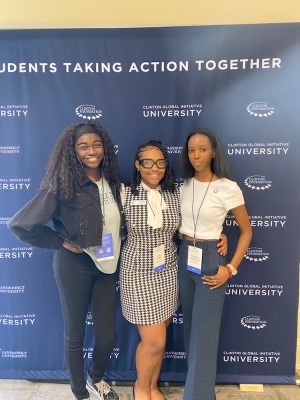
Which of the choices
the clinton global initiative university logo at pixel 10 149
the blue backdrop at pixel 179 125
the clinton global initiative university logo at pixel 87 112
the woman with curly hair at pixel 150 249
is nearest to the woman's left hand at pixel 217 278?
the woman with curly hair at pixel 150 249

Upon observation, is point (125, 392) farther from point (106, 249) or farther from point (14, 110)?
point (14, 110)

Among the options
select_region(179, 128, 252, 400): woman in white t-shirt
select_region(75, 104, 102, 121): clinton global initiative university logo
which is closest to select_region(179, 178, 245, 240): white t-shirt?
select_region(179, 128, 252, 400): woman in white t-shirt

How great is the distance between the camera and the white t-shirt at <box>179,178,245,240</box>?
1.75 m

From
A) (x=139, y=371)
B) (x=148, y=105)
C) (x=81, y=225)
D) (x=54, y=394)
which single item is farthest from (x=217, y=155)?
(x=54, y=394)

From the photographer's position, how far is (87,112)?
2104 millimetres

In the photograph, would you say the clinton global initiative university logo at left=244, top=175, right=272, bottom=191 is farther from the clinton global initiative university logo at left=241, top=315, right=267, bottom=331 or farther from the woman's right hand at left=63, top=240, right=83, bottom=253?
the woman's right hand at left=63, top=240, right=83, bottom=253

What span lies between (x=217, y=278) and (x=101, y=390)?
3.39ft

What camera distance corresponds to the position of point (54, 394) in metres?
2.19

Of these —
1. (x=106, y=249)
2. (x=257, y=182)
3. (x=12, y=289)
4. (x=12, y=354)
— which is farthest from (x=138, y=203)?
(x=12, y=354)

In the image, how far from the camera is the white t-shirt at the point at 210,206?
5.73 ft

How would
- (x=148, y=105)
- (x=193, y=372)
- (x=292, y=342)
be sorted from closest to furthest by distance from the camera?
1. (x=193, y=372)
2. (x=148, y=105)
3. (x=292, y=342)

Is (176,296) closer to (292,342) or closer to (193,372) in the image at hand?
(193,372)

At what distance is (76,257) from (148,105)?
3.39 feet

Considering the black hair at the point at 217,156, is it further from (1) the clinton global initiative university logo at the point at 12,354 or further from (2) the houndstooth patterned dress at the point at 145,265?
(1) the clinton global initiative university logo at the point at 12,354
